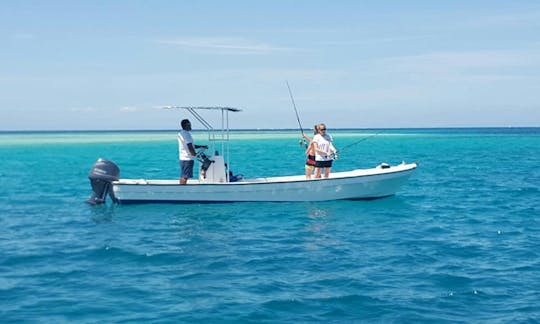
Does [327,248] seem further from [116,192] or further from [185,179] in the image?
[116,192]

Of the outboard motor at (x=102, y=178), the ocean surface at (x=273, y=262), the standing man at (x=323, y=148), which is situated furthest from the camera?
the outboard motor at (x=102, y=178)

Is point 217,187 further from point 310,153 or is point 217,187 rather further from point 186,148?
point 310,153

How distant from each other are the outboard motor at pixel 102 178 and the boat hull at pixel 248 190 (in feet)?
0.76

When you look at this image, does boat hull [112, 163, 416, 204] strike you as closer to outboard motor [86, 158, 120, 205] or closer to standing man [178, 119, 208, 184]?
outboard motor [86, 158, 120, 205]

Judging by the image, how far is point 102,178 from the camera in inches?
743

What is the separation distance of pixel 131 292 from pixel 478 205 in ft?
43.6

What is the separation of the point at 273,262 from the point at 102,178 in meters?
9.07

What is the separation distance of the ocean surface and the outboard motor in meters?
0.42

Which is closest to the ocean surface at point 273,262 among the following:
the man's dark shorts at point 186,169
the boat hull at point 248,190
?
the boat hull at point 248,190

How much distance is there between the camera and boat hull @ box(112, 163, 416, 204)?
1886 centimetres

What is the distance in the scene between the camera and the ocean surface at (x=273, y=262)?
886 centimetres

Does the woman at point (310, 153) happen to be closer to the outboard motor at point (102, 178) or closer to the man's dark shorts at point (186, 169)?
the man's dark shorts at point (186, 169)

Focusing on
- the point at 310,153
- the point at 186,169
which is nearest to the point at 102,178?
the point at 186,169

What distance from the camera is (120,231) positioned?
49.8 feet
